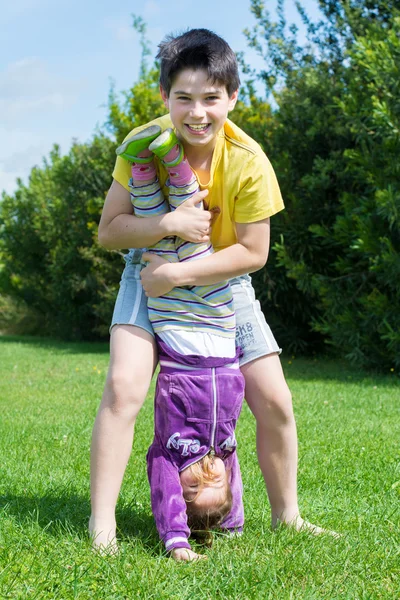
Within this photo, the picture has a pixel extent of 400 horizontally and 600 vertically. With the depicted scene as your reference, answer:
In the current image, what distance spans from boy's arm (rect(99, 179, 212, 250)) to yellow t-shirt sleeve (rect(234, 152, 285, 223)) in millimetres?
143

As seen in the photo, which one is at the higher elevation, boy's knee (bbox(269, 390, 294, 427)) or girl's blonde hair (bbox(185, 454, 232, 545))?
boy's knee (bbox(269, 390, 294, 427))

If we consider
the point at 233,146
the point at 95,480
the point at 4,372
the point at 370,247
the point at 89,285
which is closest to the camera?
the point at 95,480

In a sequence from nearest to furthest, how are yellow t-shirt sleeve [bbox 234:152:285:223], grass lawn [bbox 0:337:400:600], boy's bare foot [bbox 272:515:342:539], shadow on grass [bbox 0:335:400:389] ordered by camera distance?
grass lawn [bbox 0:337:400:600]
yellow t-shirt sleeve [bbox 234:152:285:223]
boy's bare foot [bbox 272:515:342:539]
shadow on grass [bbox 0:335:400:389]

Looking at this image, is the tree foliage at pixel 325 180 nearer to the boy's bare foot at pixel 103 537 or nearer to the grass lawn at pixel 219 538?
the grass lawn at pixel 219 538

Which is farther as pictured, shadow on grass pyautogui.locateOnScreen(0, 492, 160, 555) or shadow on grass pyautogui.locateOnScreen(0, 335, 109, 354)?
shadow on grass pyautogui.locateOnScreen(0, 335, 109, 354)

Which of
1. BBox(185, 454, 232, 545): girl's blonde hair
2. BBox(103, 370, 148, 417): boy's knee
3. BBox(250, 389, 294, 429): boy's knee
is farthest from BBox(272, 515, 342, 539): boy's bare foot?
BBox(103, 370, 148, 417): boy's knee

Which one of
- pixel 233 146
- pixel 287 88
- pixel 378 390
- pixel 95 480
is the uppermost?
pixel 287 88

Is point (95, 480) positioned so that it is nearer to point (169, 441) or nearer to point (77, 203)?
point (169, 441)

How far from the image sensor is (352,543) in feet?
10.3

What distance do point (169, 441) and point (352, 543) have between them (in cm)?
88

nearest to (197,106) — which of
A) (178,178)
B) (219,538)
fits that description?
(178,178)

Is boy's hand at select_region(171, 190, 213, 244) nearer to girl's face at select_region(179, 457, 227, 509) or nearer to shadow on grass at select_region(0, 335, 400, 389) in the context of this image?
girl's face at select_region(179, 457, 227, 509)

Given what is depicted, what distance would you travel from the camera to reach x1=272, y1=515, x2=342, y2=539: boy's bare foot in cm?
324

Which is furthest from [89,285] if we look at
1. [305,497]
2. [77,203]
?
[305,497]
